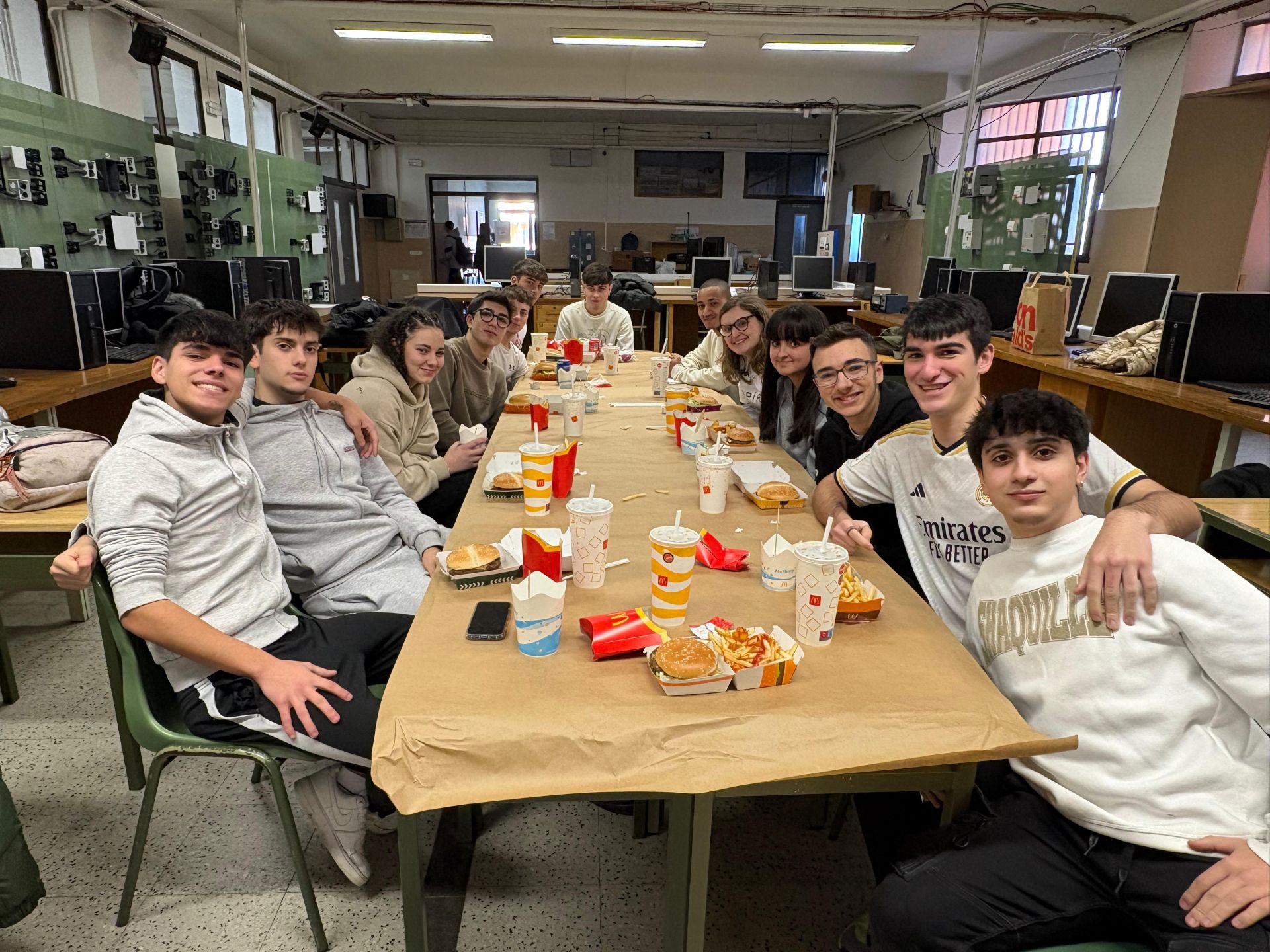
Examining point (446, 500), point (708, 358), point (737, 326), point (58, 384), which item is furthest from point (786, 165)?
point (58, 384)

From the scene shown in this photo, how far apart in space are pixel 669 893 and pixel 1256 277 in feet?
22.9

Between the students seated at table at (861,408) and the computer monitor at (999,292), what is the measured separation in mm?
3947

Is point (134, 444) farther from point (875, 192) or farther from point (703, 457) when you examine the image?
point (875, 192)

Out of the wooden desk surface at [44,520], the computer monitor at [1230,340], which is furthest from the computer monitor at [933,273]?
the wooden desk surface at [44,520]

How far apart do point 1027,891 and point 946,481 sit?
2.85ft

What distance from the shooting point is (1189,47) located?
5730 mm

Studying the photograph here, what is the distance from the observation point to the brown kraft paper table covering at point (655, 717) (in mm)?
1106

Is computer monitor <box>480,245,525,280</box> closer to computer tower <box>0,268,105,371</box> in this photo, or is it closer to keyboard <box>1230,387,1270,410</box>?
computer tower <box>0,268,105,371</box>

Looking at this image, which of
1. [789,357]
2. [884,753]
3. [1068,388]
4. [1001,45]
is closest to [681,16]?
[1001,45]

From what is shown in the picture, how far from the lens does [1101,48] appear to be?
6.29m

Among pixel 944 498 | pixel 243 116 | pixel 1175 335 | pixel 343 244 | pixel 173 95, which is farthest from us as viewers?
pixel 343 244

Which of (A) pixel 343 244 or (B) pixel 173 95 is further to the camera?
(A) pixel 343 244

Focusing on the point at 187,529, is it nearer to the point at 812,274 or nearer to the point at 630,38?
the point at 630,38

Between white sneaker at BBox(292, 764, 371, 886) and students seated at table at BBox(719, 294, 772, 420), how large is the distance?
2249 millimetres
